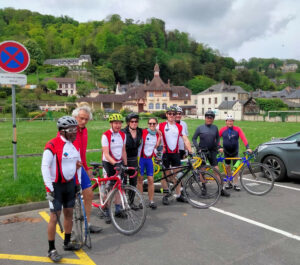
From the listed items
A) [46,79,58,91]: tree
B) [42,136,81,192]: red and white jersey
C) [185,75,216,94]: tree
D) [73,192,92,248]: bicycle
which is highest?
[185,75,216,94]: tree

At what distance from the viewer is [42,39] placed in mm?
151000

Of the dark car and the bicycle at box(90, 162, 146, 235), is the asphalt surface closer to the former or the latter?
the bicycle at box(90, 162, 146, 235)

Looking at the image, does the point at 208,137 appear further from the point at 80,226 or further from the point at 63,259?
the point at 63,259

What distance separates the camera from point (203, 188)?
596 cm

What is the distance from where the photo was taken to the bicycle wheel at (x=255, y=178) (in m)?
6.62

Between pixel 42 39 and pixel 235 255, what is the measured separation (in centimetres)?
16890

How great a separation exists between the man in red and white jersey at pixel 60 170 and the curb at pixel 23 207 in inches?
86.2

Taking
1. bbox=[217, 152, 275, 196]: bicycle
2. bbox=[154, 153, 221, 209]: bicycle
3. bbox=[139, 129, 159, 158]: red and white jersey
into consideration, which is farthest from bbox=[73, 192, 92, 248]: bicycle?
bbox=[217, 152, 275, 196]: bicycle

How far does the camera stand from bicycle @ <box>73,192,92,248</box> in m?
3.89

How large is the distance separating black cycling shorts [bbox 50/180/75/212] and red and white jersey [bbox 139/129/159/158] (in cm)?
206

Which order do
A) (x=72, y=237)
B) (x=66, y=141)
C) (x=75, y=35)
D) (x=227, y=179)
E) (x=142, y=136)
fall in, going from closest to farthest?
(x=66, y=141), (x=72, y=237), (x=142, y=136), (x=227, y=179), (x=75, y=35)

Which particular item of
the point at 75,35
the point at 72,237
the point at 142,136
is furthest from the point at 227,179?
the point at 75,35

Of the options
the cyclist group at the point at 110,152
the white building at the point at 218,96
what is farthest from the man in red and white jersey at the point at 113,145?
the white building at the point at 218,96

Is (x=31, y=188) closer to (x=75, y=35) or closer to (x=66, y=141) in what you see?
(x=66, y=141)
